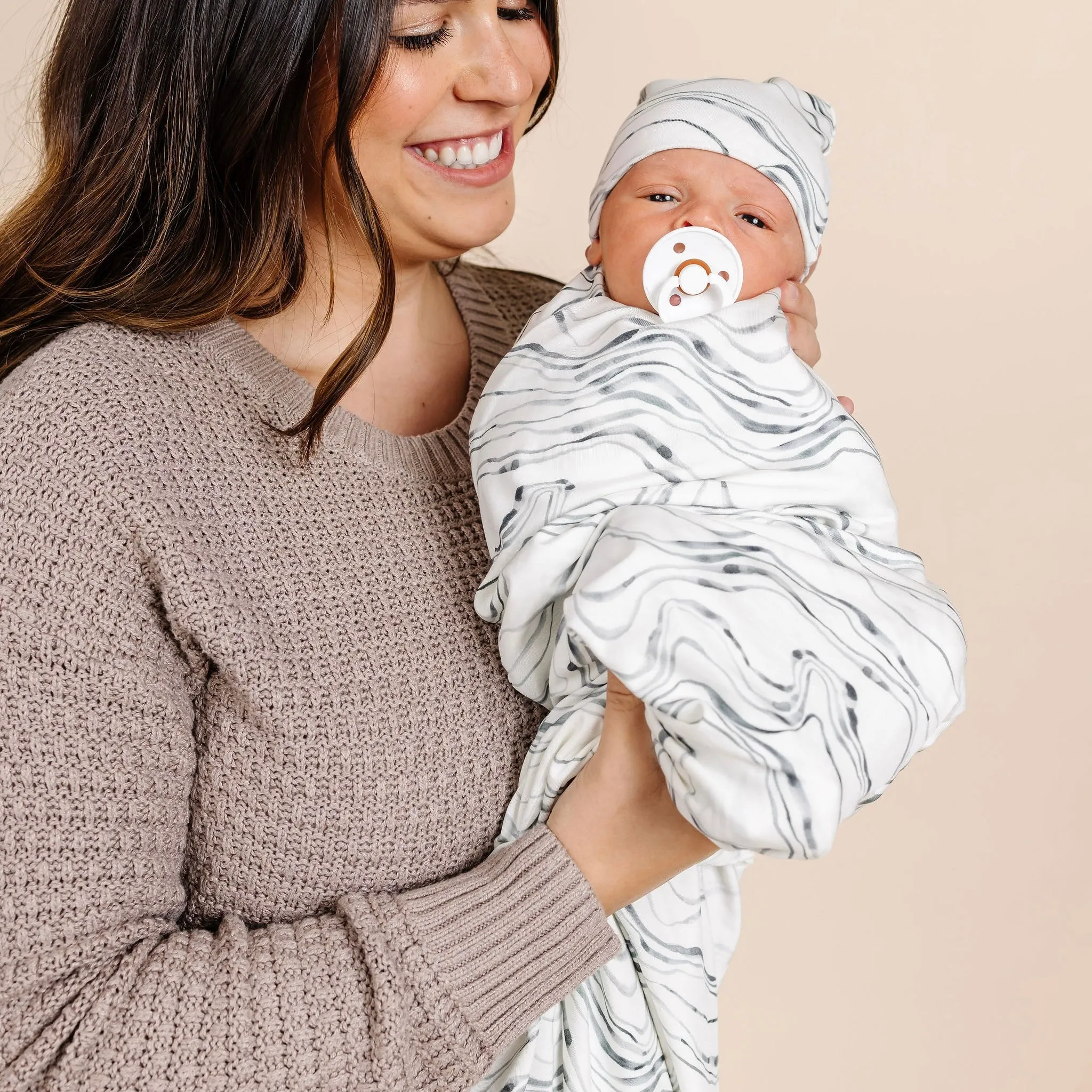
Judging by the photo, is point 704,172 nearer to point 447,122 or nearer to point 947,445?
point 447,122

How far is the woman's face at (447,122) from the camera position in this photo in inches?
40.1

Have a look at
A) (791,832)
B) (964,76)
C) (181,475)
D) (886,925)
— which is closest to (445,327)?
(181,475)

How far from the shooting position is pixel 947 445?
1.82m

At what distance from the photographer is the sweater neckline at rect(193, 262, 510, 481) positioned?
1.07m

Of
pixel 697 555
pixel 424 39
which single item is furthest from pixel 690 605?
pixel 424 39

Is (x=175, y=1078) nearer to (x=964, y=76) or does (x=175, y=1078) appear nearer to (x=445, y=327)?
(x=445, y=327)

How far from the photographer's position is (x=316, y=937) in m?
0.91

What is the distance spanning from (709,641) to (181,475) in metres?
0.46

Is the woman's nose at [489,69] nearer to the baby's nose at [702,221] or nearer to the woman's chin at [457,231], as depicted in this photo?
the woman's chin at [457,231]

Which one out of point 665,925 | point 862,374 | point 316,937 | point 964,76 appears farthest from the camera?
point 862,374

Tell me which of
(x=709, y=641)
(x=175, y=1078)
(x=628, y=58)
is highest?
(x=628, y=58)

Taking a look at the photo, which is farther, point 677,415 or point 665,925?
point 665,925

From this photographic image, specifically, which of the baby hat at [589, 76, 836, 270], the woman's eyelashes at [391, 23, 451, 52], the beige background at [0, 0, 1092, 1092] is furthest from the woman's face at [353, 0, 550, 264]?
the beige background at [0, 0, 1092, 1092]

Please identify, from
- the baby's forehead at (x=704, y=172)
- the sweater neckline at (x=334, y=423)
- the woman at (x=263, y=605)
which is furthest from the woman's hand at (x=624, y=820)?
the baby's forehead at (x=704, y=172)
